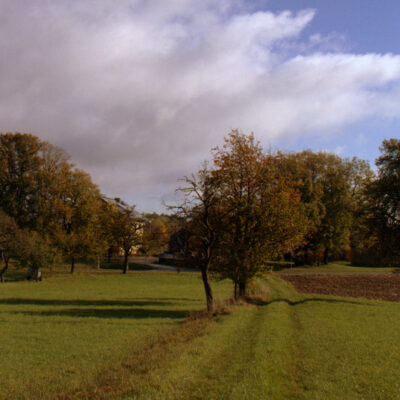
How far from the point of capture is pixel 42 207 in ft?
172

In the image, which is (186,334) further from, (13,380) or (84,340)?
(13,380)

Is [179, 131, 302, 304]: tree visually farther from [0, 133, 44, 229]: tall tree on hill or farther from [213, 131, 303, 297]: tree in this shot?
[0, 133, 44, 229]: tall tree on hill

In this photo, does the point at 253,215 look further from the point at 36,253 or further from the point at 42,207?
the point at 42,207

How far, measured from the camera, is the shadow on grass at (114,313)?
23.9m

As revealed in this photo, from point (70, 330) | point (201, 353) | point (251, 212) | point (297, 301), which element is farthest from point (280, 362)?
point (297, 301)

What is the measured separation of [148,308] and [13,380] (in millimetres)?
16183

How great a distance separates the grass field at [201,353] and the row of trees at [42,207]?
74.9 feet

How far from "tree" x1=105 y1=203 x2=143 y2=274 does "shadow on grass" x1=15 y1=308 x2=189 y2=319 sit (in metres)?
35.3

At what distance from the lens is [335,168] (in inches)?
2894

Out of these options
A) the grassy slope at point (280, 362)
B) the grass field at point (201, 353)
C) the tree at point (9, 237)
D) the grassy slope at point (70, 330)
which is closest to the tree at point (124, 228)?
the tree at point (9, 237)

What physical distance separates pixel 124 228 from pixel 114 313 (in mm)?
37377

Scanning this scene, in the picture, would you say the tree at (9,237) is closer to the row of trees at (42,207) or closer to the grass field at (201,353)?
the row of trees at (42,207)

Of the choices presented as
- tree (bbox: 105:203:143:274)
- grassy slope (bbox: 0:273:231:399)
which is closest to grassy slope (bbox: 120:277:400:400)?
grassy slope (bbox: 0:273:231:399)

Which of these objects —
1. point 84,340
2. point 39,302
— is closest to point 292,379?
point 84,340
